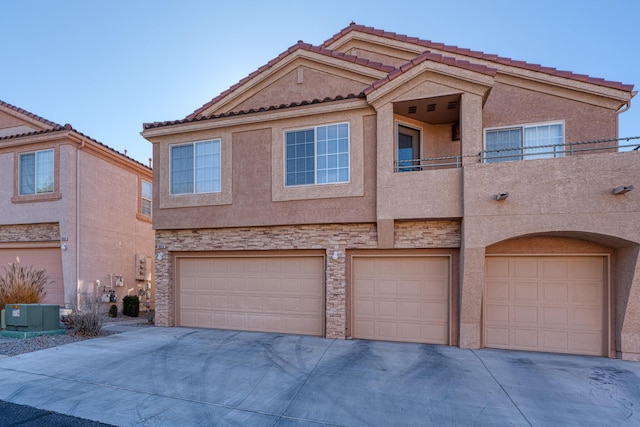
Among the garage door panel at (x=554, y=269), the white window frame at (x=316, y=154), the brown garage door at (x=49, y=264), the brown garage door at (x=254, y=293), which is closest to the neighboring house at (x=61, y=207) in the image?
the brown garage door at (x=49, y=264)

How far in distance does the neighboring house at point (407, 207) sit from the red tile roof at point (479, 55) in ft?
0.17

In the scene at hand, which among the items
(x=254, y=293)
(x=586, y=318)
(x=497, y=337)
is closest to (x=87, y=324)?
(x=254, y=293)

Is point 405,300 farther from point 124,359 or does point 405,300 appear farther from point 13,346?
point 13,346

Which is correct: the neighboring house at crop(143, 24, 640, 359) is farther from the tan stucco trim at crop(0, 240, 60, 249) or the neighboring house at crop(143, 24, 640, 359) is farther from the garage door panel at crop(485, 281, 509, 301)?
the tan stucco trim at crop(0, 240, 60, 249)

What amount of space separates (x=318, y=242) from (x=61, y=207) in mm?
9888

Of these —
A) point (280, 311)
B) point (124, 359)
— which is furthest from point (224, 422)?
point (280, 311)

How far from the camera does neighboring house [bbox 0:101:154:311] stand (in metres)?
12.6

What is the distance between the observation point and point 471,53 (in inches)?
420

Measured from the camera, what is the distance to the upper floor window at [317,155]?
9.60 metres

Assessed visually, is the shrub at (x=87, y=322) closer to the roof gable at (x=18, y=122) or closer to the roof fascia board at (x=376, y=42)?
the roof gable at (x=18, y=122)

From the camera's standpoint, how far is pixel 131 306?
1421cm

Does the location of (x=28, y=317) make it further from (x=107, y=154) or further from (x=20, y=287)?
(x=107, y=154)

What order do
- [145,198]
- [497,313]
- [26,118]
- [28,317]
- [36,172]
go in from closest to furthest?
1. [497,313]
2. [28,317]
3. [36,172]
4. [26,118]
5. [145,198]

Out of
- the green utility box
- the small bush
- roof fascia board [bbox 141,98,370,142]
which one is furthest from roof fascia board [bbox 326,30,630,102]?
the green utility box
